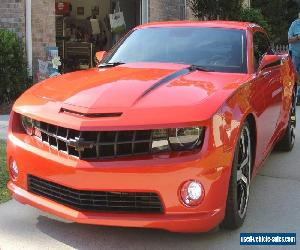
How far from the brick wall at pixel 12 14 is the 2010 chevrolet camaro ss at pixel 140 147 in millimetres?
6214

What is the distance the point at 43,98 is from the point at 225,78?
145 cm

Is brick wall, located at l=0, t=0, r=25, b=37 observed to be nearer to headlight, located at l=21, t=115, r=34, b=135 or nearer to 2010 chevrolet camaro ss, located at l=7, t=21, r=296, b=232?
2010 chevrolet camaro ss, located at l=7, t=21, r=296, b=232

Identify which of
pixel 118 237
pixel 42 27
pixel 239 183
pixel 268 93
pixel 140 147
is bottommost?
pixel 118 237

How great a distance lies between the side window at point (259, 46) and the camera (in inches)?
208

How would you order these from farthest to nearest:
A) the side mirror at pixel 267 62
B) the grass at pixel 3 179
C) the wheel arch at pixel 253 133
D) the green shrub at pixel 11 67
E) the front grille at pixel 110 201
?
the green shrub at pixel 11 67, the side mirror at pixel 267 62, the grass at pixel 3 179, the wheel arch at pixel 253 133, the front grille at pixel 110 201

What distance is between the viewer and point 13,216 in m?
4.42

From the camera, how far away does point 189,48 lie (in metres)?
5.14

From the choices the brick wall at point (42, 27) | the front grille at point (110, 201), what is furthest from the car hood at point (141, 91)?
the brick wall at point (42, 27)

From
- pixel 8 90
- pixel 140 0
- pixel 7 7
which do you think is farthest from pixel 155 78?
pixel 140 0

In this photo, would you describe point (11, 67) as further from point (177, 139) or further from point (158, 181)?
point (158, 181)

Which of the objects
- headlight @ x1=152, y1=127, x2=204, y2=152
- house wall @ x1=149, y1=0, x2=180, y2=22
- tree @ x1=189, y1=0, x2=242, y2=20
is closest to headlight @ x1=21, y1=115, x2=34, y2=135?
headlight @ x1=152, y1=127, x2=204, y2=152

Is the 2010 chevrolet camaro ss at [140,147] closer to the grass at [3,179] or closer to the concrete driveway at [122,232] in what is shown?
the concrete driveway at [122,232]

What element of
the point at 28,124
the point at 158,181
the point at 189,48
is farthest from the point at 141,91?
the point at 189,48

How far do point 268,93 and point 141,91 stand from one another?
1703mm
